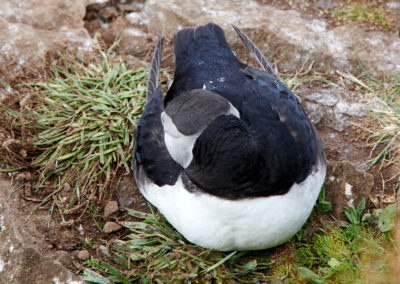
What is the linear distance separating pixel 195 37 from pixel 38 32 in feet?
5.59

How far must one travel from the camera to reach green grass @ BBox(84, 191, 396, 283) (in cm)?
336

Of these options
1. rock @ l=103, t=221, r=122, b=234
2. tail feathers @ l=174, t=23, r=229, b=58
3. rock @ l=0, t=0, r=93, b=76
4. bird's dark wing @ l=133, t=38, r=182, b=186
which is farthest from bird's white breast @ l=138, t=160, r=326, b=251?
rock @ l=0, t=0, r=93, b=76

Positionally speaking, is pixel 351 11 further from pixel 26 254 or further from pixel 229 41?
pixel 26 254

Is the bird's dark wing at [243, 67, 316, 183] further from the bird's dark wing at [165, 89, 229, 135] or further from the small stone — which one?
the small stone

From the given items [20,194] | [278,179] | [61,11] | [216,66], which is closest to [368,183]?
[278,179]

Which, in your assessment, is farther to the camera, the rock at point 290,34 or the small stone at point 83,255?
the rock at point 290,34

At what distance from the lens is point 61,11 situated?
17.6 feet

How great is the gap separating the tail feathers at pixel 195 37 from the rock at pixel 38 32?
1122 millimetres

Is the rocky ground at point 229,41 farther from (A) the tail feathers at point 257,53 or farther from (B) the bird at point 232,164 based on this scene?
(B) the bird at point 232,164

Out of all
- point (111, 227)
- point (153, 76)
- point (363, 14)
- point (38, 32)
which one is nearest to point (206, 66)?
point (153, 76)

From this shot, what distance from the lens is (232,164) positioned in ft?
9.75

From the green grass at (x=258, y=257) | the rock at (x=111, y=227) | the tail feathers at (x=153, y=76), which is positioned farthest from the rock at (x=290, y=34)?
the rock at (x=111, y=227)

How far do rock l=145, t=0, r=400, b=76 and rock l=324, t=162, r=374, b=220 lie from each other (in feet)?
4.55

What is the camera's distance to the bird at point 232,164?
3000 mm
